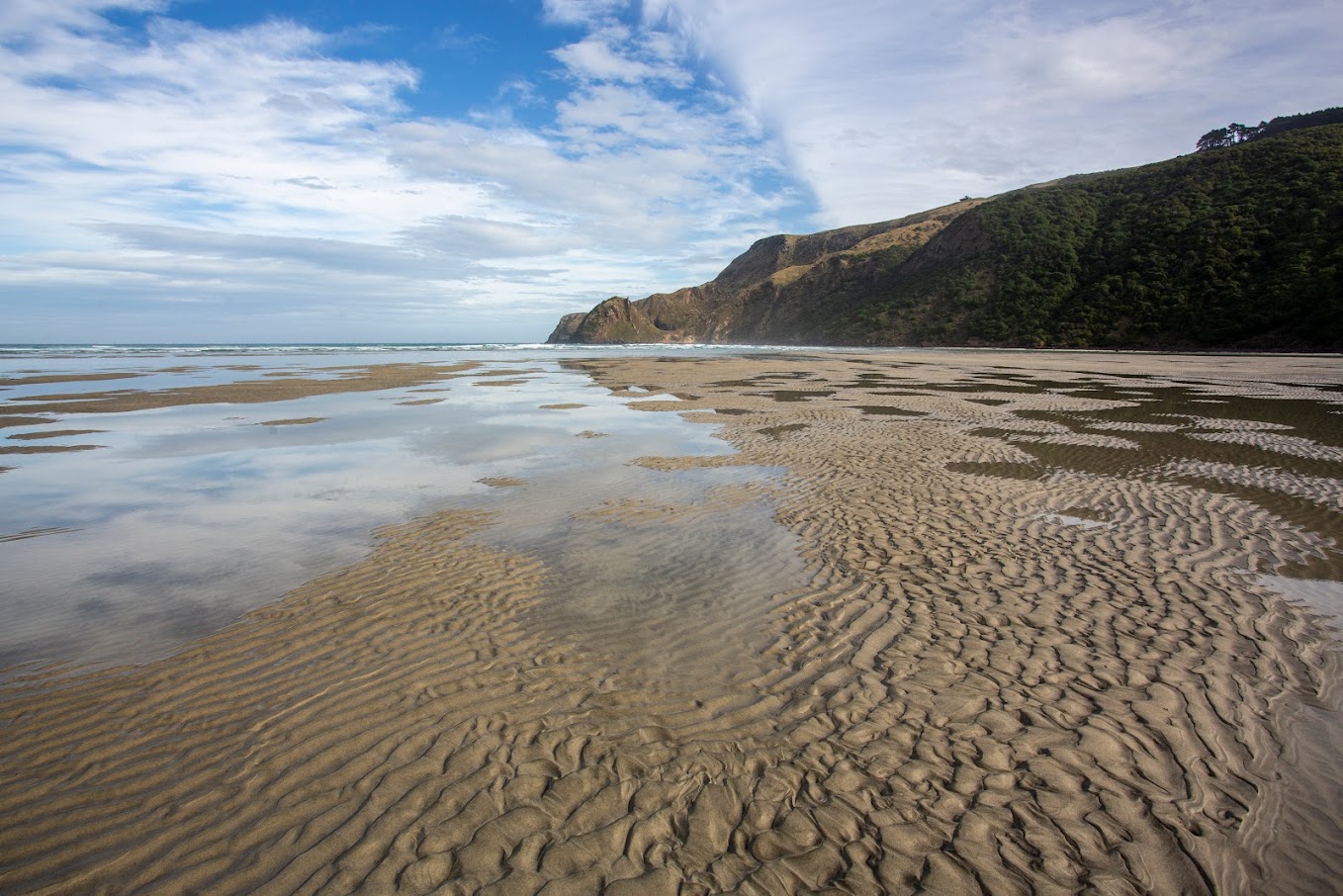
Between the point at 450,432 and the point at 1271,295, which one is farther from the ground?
the point at 1271,295

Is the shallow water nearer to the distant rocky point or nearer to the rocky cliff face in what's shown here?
the distant rocky point

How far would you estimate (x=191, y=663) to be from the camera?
605cm

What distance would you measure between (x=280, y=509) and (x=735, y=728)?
10.6 meters

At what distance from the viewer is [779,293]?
5763 inches

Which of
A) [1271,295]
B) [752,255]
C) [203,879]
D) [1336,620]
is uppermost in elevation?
[752,255]

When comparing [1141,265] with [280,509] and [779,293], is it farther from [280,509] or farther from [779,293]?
[280,509]

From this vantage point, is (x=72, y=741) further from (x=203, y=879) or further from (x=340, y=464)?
(x=340, y=464)

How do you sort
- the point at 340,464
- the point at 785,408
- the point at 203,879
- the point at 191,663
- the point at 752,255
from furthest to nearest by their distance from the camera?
the point at 752,255
the point at 785,408
the point at 340,464
the point at 191,663
the point at 203,879

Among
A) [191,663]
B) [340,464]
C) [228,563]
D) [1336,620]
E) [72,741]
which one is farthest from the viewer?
[340,464]

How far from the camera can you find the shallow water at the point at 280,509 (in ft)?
24.3

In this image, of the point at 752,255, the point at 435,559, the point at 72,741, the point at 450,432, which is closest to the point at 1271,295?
the point at 450,432

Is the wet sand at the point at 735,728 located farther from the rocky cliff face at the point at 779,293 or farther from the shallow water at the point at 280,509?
the rocky cliff face at the point at 779,293

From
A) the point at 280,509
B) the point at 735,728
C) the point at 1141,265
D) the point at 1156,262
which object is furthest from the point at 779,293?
the point at 735,728

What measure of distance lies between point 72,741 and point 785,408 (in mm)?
22471
